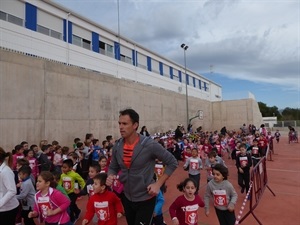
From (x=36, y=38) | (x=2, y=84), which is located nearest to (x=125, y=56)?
(x=36, y=38)

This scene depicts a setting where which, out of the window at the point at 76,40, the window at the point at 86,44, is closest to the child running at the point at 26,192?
the window at the point at 76,40

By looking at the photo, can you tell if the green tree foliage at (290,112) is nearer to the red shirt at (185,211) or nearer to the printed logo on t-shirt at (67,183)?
the printed logo on t-shirt at (67,183)

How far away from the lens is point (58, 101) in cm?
1452

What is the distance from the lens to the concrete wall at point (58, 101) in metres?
11.8

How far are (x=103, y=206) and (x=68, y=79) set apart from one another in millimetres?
12683

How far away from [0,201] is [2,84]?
30.7ft

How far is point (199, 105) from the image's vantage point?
1462 inches

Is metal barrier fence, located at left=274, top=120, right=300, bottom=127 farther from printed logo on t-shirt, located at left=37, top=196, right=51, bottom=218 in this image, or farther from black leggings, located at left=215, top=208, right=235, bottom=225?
printed logo on t-shirt, located at left=37, top=196, right=51, bottom=218

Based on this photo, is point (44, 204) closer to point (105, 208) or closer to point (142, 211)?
point (105, 208)

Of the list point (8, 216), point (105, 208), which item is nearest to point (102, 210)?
point (105, 208)

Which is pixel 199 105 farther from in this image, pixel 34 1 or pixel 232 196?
pixel 232 196

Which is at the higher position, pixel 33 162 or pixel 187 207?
pixel 33 162

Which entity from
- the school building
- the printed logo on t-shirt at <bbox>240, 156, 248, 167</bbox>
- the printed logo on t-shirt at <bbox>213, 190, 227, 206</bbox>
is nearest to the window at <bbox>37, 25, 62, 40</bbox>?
the school building

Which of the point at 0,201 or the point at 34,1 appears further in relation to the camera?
the point at 34,1
